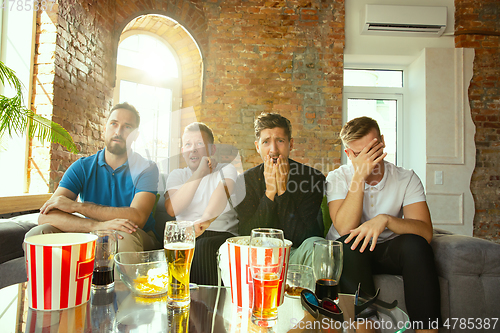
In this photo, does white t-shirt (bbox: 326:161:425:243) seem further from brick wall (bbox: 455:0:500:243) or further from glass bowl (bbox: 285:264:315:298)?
brick wall (bbox: 455:0:500:243)

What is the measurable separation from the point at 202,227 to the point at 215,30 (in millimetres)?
2737

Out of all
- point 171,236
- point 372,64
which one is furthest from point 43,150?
point 372,64

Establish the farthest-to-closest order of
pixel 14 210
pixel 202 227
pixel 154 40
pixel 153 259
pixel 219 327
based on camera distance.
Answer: pixel 154 40
pixel 14 210
pixel 202 227
pixel 153 259
pixel 219 327

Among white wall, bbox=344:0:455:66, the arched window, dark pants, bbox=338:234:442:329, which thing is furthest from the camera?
white wall, bbox=344:0:455:66

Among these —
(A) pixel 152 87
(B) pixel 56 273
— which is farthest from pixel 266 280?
(A) pixel 152 87

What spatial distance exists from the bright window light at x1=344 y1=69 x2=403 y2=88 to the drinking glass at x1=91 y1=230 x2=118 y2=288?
Result: 11.5ft

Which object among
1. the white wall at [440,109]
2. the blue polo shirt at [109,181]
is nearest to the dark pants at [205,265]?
the blue polo shirt at [109,181]

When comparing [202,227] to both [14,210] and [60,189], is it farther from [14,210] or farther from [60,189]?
[14,210]

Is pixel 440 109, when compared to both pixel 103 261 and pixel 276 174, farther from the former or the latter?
pixel 103 261

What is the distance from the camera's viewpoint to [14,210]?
1.85 metres

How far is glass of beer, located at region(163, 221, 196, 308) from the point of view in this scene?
0.68 m

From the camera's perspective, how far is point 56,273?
2.10 feet

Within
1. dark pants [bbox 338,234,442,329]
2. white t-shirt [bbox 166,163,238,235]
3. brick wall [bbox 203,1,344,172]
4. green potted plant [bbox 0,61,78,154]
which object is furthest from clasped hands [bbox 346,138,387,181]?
brick wall [bbox 203,1,344,172]

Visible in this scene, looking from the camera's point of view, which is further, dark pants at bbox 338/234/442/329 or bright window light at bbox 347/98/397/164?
bright window light at bbox 347/98/397/164
